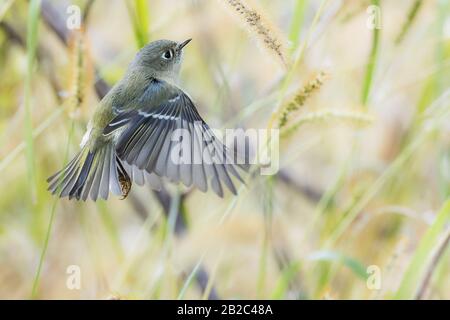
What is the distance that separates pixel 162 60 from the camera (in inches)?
26.9

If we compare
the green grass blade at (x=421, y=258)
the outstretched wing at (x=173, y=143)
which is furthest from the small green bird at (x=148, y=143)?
the green grass blade at (x=421, y=258)

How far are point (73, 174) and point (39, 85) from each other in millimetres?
664

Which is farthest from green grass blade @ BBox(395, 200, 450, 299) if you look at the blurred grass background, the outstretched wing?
the outstretched wing

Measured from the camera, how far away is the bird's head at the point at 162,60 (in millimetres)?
676

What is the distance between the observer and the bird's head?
676 millimetres

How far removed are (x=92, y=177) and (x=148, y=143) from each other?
7 cm

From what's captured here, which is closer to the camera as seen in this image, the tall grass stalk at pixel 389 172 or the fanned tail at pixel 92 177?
the fanned tail at pixel 92 177

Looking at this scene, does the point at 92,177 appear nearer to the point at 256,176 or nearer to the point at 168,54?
the point at 168,54

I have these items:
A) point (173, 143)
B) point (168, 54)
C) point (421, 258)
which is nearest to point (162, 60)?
point (168, 54)

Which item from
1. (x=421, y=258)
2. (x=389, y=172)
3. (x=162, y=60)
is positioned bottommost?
(x=421, y=258)

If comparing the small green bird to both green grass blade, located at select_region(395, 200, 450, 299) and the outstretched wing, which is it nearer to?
the outstretched wing

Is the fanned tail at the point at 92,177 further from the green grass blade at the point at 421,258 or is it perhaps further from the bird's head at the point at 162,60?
the green grass blade at the point at 421,258
